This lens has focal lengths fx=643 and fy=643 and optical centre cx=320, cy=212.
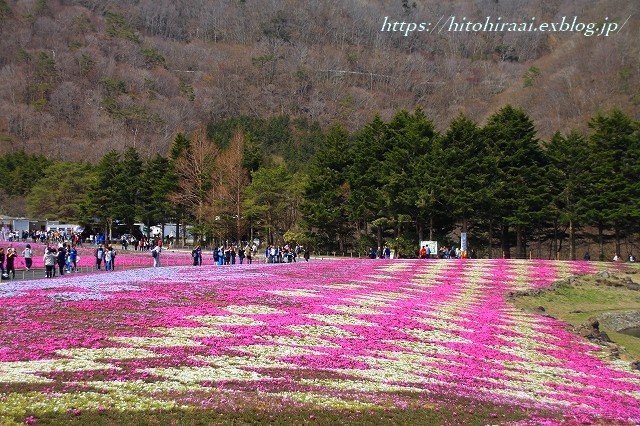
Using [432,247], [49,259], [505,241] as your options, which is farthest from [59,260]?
[505,241]

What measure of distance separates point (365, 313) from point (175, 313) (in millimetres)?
8417

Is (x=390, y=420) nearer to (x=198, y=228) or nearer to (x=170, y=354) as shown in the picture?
(x=170, y=354)

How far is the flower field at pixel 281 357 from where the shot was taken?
45.3 ft

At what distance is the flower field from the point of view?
13812 millimetres

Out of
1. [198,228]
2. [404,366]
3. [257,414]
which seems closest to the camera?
[257,414]

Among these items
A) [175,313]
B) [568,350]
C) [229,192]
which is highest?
[229,192]

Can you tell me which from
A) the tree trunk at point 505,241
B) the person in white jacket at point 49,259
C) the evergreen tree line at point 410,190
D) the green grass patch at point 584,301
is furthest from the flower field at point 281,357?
the tree trunk at point 505,241

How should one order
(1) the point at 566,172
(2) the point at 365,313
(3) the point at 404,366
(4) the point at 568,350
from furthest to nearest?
(1) the point at 566,172 → (2) the point at 365,313 → (4) the point at 568,350 → (3) the point at 404,366

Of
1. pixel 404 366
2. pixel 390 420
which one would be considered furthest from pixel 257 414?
pixel 404 366

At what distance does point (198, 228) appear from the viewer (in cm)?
8506

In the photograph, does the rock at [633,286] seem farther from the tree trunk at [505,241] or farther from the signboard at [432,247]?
the tree trunk at [505,241]

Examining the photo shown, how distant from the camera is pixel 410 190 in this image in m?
69.2

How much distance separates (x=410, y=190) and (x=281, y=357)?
172 ft

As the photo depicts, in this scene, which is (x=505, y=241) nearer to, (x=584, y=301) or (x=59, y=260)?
(x=584, y=301)
